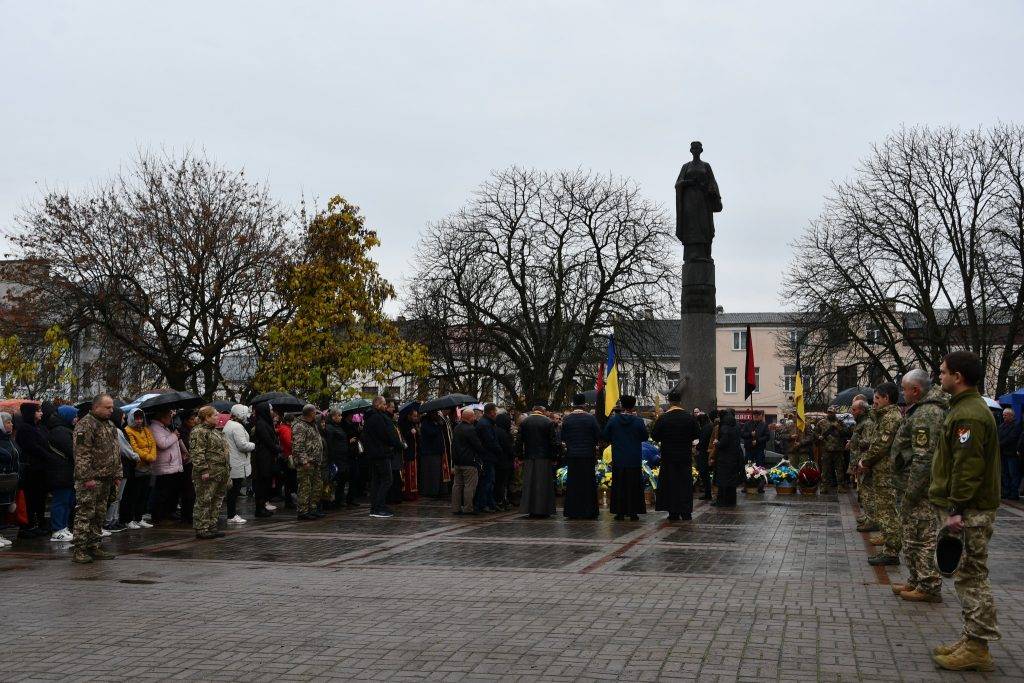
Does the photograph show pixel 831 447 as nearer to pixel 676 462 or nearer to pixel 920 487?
pixel 676 462

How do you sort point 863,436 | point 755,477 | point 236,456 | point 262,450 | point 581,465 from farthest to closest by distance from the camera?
1. point 755,477
2. point 262,450
3. point 581,465
4. point 236,456
5. point 863,436

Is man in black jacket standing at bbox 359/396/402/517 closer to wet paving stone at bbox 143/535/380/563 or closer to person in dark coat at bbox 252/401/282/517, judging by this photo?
person in dark coat at bbox 252/401/282/517

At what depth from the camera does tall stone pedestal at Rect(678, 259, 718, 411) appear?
2512 cm

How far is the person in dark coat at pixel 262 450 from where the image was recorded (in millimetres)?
17156

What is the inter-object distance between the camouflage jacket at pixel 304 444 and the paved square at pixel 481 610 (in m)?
2.37

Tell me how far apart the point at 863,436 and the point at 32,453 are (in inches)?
396

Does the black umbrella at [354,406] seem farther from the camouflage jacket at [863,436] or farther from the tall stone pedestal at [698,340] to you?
the camouflage jacket at [863,436]

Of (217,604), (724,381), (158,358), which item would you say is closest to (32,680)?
(217,604)

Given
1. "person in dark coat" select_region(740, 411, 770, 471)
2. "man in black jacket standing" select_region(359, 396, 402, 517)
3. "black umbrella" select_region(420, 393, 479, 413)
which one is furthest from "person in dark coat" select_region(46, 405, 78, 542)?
"person in dark coat" select_region(740, 411, 770, 471)

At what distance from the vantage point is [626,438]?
55.1 feet

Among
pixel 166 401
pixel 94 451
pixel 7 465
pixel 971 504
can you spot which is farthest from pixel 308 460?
pixel 971 504

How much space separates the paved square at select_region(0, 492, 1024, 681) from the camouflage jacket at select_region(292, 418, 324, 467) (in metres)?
2.37

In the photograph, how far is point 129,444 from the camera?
1498 centimetres

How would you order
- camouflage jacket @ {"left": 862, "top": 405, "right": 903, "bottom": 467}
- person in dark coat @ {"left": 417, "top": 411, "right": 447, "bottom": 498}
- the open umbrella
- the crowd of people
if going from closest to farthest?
the crowd of people, camouflage jacket @ {"left": 862, "top": 405, "right": 903, "bottom": 467}, the open umbrella, person in dark coat @ {"left": 417, "top": 411, "right": 447, "bottom": 498}
